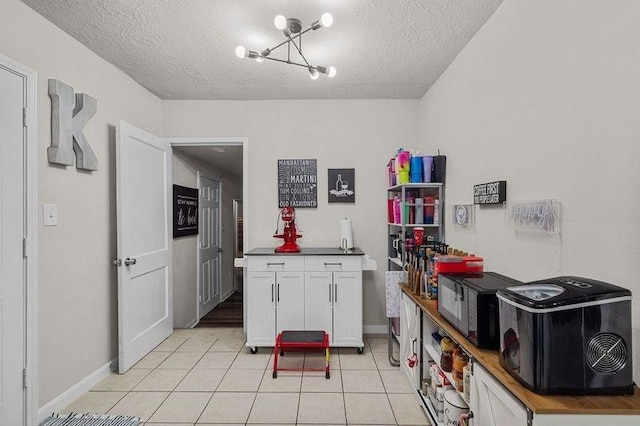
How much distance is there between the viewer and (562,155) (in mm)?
1436

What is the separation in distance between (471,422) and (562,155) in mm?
1251

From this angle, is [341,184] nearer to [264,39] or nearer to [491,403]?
[264,39]

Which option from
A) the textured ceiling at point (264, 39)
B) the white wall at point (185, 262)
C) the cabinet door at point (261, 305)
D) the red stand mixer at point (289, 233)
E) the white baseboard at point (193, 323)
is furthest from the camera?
the white baseboard at point (193, 323)

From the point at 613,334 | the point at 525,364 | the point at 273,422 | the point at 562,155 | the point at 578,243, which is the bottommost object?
the point at 273,422

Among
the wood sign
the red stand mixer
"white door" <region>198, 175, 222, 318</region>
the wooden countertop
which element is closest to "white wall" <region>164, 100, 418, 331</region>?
the red stand mixer

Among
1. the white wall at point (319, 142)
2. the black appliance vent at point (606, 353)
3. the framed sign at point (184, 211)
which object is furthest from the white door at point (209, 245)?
the black appliance vent at point (606, 353)

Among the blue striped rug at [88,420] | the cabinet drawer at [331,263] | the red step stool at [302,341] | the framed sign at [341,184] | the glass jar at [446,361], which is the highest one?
the framed sign at [341,184]

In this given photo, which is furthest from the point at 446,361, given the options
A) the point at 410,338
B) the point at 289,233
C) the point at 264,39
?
the point at 264,39

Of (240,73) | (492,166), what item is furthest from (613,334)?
(240,73)

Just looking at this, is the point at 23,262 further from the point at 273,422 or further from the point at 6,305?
the point at 273,422

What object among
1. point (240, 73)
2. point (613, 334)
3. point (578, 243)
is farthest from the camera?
point (240, 73)

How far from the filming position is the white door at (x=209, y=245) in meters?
4.51

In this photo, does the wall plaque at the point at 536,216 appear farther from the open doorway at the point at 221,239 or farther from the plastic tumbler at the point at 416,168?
the open doorway at the point at 221,239

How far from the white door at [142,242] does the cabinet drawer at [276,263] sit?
0.98 meters
